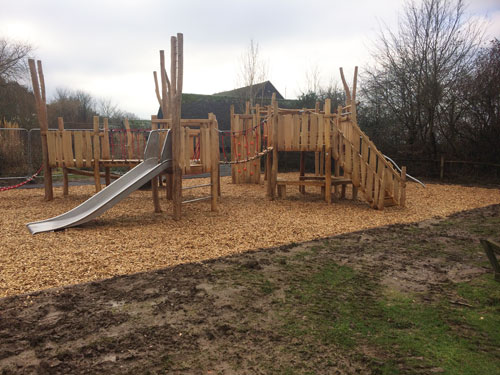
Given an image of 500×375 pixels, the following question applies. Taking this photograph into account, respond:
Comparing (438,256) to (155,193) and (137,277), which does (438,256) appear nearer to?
(137,277)

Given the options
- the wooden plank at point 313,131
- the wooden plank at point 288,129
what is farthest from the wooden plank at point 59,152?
the wooden plank at point 313,131

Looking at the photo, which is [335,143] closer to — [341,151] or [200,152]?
[341,151]

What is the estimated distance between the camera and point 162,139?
8.70m

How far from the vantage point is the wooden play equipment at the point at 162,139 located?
21.7 ft

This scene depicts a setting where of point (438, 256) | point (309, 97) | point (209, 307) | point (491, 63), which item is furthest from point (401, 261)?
point (309, 97)

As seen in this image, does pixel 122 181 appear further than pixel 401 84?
No

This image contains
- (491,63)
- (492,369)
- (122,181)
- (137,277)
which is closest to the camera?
(492,369)

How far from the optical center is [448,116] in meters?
15.2

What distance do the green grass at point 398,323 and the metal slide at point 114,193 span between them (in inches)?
148

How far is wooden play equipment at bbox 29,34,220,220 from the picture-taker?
6621 millimetres

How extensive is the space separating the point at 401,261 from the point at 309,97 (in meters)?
15.8

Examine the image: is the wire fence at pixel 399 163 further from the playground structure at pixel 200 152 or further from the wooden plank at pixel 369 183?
the wooden plank at pixel 369 183

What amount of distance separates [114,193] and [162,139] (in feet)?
7.46

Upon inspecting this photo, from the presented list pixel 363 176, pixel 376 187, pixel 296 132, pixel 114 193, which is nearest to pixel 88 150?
pixel 114 193
